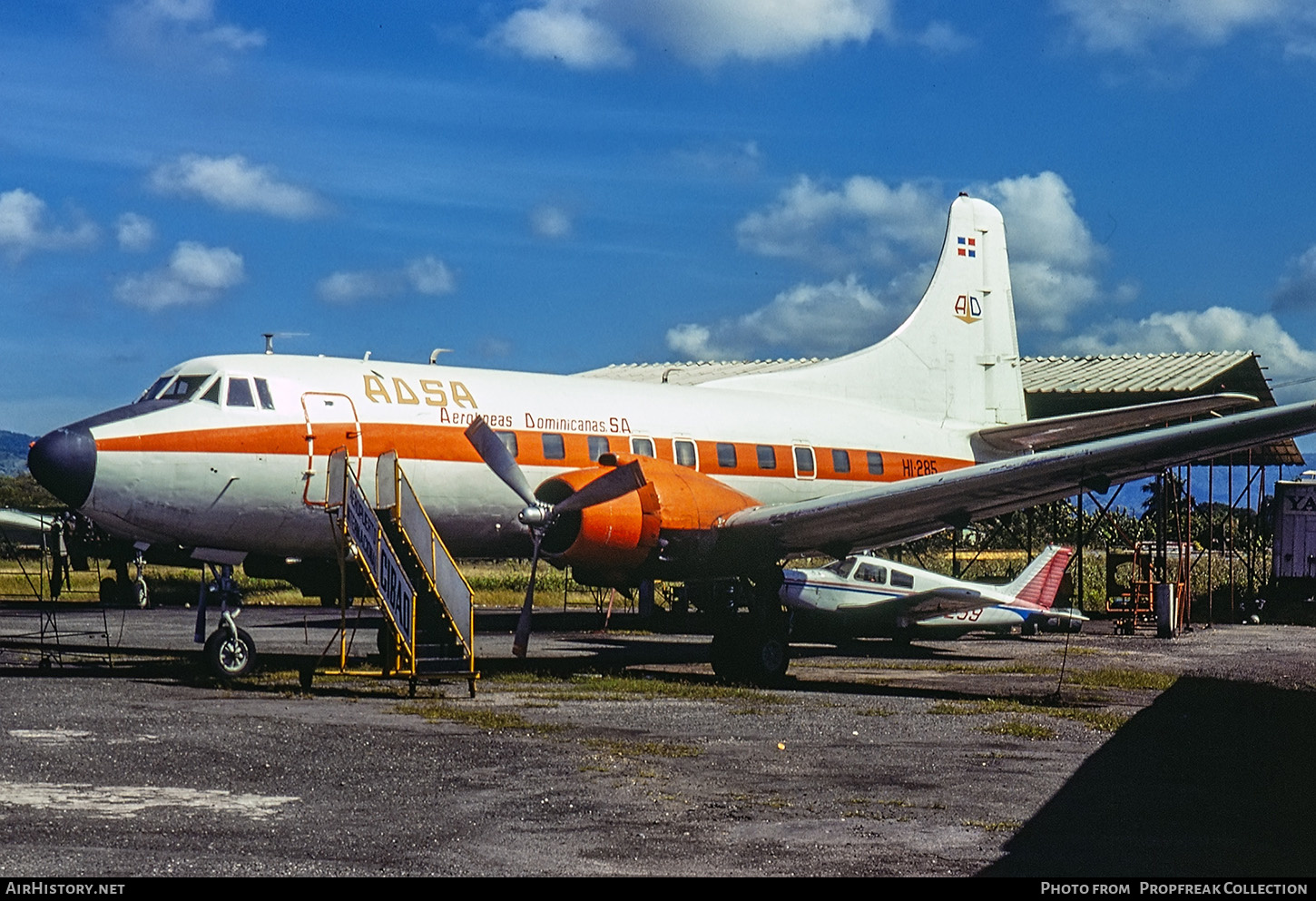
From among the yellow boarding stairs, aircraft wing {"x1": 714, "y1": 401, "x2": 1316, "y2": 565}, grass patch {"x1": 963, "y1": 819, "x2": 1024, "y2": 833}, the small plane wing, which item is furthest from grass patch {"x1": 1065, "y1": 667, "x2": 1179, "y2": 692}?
grass patch {"x1": 963, "y1": 819, "x2": 1024, "y2": 833}

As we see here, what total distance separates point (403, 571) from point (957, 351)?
13660 mm

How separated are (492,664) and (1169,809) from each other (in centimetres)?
1290

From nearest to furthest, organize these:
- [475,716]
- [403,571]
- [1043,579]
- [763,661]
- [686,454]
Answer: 1. [475,716]
2. [403,571]
3. [763,661]
4. [686,454]
5. [1043,579]

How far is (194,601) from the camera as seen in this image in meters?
40.2

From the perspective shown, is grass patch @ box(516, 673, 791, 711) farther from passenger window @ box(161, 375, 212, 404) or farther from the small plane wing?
the small plane wing

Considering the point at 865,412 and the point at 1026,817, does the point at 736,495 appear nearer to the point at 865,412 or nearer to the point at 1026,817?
the point at 865,412

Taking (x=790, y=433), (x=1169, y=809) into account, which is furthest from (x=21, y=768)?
(x=790, y=433)

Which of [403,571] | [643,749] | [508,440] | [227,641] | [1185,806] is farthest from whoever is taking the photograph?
[508,440]

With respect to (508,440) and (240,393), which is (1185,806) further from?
(240,393)

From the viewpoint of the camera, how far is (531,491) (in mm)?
18750

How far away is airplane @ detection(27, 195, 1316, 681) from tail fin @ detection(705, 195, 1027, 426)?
11.0 feet

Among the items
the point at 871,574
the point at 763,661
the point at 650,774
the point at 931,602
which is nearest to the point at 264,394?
the point at 763,661

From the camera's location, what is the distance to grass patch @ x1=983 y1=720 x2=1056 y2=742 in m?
13.6

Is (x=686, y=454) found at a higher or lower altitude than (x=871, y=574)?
higher
